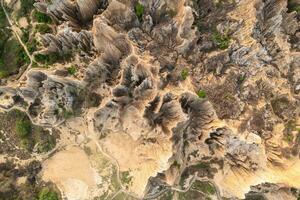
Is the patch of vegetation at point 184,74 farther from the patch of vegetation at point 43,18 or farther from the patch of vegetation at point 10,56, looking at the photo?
the patch of vegetation at point 10,56

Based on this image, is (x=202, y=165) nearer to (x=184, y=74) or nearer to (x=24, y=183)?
(x=184, y=74)

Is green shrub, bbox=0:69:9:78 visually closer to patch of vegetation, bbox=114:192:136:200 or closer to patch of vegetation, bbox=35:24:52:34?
patch of vegetation, bbox=35:24:52:34

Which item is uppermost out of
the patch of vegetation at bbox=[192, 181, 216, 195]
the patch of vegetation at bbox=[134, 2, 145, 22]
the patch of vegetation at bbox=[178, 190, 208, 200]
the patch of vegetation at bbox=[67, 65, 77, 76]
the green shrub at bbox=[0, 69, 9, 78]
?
the patch of vegetation at bbox=[134, 2, 145, 22]

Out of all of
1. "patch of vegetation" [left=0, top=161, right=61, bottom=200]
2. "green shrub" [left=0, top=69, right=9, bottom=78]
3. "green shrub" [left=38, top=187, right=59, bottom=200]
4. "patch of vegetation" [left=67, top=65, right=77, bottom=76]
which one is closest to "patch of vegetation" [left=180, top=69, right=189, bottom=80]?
"patch of vegetation" [left=67, top=65, right=77, bottom=76]

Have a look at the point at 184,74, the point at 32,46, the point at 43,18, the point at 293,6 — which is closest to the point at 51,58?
the point at 32,46

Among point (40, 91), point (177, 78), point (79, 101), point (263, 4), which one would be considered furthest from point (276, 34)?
point (40, 91)

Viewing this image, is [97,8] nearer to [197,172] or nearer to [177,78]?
[177,78]
